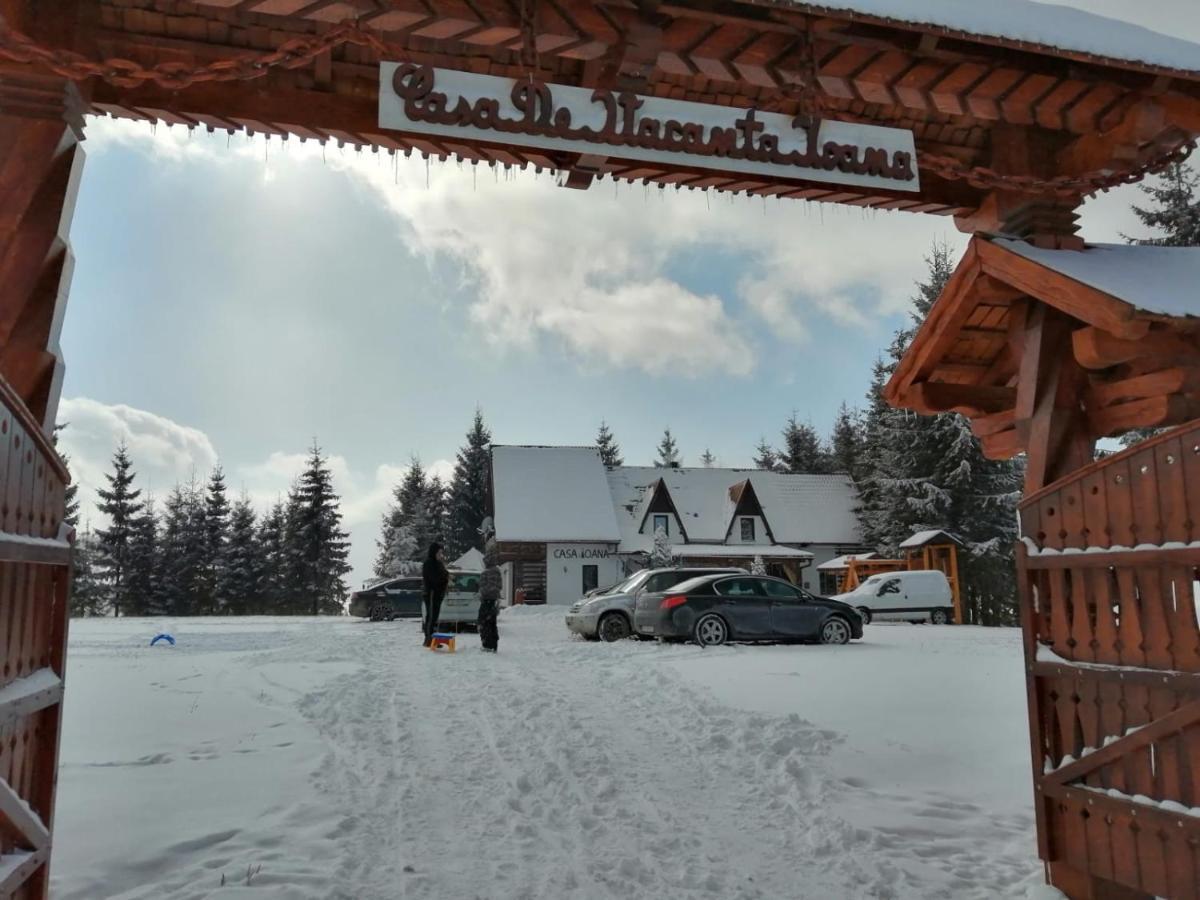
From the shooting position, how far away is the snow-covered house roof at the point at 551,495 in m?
37.2

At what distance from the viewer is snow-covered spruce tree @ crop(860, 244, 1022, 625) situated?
34.9 meters

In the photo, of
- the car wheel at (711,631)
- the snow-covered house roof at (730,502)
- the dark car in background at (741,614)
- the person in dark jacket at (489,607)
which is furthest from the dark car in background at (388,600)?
the snow-covered house roof at (730,502)

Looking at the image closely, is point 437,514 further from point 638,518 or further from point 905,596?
point 905,596

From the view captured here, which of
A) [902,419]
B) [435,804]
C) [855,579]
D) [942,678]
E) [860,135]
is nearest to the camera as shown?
[860,135]

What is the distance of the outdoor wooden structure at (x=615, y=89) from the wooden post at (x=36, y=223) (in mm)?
10

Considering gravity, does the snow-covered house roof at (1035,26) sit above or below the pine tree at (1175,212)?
below

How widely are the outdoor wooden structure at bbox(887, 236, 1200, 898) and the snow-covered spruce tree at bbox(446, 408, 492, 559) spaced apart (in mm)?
50374

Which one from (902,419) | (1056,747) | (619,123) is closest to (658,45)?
(619,123)

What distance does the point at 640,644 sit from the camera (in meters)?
15.8

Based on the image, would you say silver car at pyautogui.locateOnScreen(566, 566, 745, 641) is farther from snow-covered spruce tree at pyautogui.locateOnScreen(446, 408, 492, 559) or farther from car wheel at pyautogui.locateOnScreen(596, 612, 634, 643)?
snow-covered spruce tree at pyautogui.locateOnScreen(446, 408, 492, 559)

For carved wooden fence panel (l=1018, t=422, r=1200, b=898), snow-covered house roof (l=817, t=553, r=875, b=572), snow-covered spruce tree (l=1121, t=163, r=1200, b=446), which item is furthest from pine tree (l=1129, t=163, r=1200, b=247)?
carved wooden fence panel (l=1018, t=422, r=1200, b=898)

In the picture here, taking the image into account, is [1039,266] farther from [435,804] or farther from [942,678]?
[942,678]

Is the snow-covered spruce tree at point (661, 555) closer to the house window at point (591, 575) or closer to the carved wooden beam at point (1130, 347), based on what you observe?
the house window at point (591, 575)

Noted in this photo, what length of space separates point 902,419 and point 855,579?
302 inches
